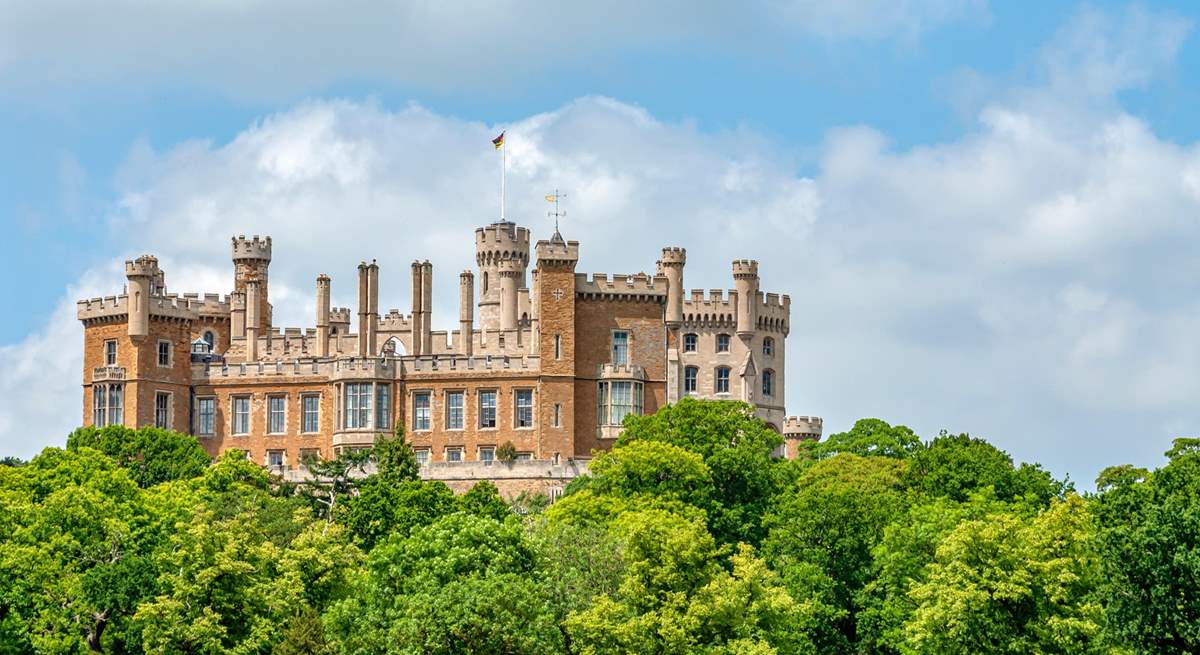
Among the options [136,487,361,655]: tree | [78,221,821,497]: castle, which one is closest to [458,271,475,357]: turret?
[78,221,821,497]: castle

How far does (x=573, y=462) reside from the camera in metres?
116

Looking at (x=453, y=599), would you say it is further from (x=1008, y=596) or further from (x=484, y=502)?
(x=484, y=502)

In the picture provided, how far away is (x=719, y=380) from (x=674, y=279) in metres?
5.30

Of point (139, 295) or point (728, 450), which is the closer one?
point (728, 450)

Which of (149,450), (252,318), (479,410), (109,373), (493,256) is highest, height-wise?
(493,256)

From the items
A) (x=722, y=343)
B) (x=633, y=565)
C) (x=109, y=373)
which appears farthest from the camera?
(x=722, y=343)

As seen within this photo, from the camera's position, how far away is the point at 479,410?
119500 mm

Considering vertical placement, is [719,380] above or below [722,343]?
below

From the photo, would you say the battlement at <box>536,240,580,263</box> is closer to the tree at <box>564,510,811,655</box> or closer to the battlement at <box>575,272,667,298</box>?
the battlement at <box>575,272,667,298</box>

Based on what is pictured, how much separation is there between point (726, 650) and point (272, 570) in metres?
16.0

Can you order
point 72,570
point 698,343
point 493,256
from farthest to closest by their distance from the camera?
point 493,256
point 698,343
point 72,570

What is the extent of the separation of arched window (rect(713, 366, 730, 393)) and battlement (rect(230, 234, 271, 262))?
24.5 m

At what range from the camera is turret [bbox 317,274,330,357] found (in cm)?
12547

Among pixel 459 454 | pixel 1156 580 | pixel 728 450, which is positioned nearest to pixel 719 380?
pixel 459 454
